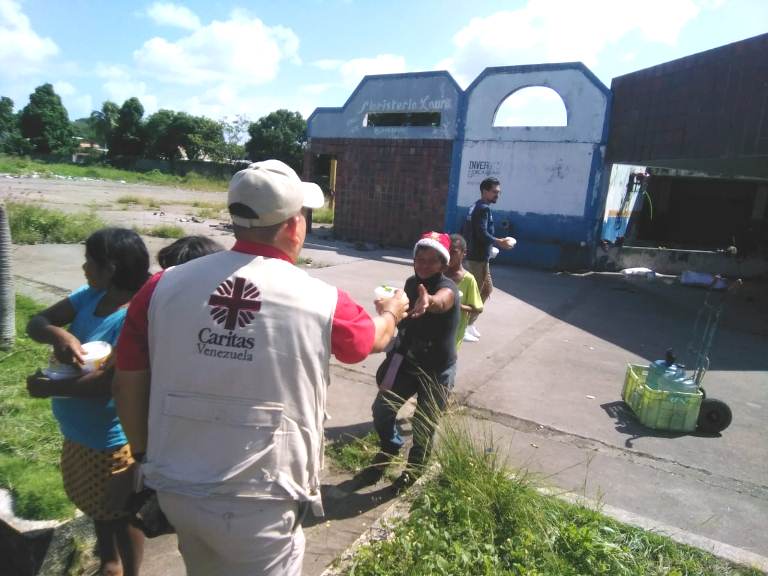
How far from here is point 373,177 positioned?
16.0m

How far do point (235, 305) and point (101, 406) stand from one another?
1.23 meters

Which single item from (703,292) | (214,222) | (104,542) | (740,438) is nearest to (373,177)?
(214,222)

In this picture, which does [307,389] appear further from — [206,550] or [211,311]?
[206,550]

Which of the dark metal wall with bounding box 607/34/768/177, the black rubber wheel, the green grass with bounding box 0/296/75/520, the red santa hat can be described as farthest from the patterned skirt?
the dark metal wall with bounding box 607/34/768/177

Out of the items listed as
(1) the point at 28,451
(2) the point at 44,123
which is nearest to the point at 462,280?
(1) the point at 28,451

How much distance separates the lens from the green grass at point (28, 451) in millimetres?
2857

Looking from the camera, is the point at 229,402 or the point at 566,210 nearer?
the point at 229,402

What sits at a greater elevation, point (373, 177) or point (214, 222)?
point (373, 177)

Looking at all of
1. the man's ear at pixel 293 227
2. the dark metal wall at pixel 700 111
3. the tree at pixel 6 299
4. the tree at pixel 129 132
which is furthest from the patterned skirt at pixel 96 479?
the tree at pixel 129 132

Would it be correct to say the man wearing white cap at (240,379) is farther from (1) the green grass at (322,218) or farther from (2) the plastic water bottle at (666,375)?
(1) the green grass at (322,218)

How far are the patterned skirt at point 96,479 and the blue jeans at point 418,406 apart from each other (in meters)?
1.55

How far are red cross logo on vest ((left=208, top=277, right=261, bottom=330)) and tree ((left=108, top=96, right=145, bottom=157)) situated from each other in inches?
2325

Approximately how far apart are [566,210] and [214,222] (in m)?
11.2

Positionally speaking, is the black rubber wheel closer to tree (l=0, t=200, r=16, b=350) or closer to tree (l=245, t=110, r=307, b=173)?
tree (l=0, t=200, r=16, b=350)
